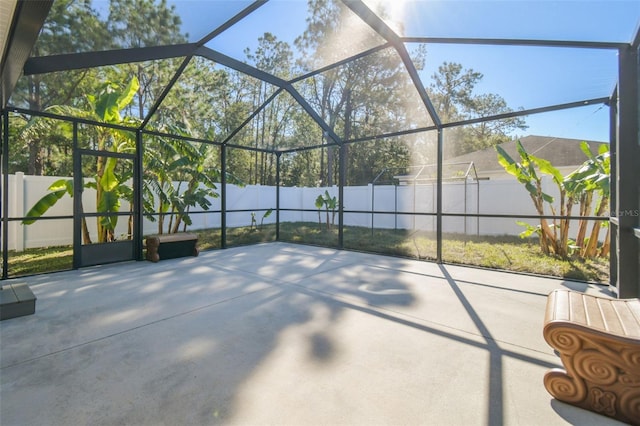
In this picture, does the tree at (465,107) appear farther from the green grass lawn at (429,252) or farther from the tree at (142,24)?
the tree at (142,24)

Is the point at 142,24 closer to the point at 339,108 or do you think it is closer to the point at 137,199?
the point at 137,199

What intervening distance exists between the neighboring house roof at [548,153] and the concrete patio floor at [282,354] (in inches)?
275

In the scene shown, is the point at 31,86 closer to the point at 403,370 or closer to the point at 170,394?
the point at 170,394

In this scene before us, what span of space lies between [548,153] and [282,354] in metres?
11.6

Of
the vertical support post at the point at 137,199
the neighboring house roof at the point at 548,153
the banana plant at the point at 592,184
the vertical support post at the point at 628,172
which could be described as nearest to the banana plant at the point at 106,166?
the vertical support post at the point at 137,199

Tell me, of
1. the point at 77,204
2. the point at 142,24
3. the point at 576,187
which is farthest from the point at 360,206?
the point at 142,24

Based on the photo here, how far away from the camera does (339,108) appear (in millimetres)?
10523

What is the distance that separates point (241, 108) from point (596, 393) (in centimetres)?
1174

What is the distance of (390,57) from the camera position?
26.3 feet

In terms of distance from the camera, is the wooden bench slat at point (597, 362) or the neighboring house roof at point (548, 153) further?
the neighboring house roof at point (548, 153)

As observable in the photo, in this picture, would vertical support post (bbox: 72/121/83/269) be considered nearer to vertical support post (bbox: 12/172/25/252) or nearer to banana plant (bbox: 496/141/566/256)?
vertical support post (bbox: 12/172/25/252)

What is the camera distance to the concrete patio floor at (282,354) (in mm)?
1647

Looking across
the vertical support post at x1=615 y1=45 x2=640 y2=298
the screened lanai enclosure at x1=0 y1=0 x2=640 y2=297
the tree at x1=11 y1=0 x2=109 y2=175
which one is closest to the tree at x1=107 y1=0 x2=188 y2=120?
the screened lanai enclosure at x1=0 y1=0 x2=640 y2=297

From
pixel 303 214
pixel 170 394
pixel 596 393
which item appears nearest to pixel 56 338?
pixel 170 394
